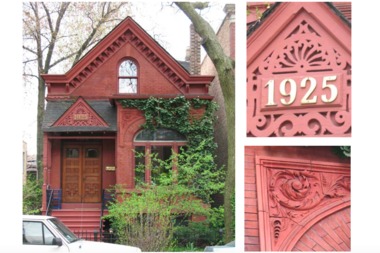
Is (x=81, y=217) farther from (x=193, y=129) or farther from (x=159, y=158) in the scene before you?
(x=193, y=129)

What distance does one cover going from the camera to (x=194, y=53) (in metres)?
7.51

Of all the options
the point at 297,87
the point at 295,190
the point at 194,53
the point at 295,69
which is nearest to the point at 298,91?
the point at 297,87

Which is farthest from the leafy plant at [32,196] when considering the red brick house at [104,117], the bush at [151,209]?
the bush at [151,209]

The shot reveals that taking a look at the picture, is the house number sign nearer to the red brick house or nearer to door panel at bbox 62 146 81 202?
the red brick house

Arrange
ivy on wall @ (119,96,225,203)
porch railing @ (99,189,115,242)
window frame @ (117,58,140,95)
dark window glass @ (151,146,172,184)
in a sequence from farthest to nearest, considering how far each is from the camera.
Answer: window frame @ (117,58,140,95), dark window glass @ (151,146,172,184), ivy on wall @ (119,96,225,203), porch railing @ (99,189,115,242)

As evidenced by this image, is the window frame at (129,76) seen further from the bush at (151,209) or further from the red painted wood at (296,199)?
the red painted wood at (296,199)

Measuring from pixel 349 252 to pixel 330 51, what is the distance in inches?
79.2

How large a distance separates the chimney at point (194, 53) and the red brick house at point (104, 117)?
11cm

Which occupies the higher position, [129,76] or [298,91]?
[129,76]

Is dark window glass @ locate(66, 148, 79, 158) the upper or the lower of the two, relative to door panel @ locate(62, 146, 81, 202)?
upper

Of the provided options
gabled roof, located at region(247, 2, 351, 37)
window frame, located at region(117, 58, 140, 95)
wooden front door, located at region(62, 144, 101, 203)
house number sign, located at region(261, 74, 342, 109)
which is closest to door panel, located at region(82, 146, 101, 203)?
wooden front door, located at region(62, 144, 101, 203)

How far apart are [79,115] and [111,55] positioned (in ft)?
3.30

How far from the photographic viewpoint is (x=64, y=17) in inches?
290

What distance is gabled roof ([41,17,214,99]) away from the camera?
301 inches
